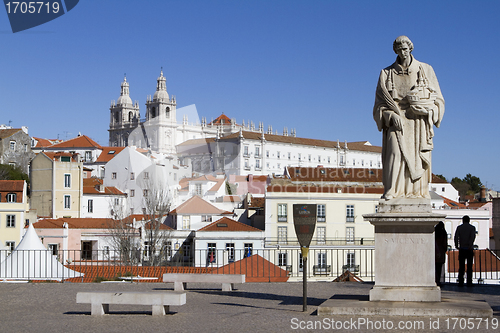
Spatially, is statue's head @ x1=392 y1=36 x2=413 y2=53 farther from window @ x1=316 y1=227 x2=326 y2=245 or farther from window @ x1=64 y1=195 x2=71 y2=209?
window @ x1=64 y1=195 x2=71 y2=209

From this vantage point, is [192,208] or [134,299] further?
[192,208]

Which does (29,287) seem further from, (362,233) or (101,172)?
(101,172)

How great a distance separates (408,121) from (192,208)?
51386 millimetres

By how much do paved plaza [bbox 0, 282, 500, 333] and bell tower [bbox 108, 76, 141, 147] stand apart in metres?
147

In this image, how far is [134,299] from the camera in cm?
945

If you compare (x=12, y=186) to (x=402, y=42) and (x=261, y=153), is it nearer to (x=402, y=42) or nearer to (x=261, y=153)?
(x=402, y=42)

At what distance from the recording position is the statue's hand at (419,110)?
9344 millimetres

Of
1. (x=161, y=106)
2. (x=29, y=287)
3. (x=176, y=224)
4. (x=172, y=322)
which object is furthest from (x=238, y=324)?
(x=161, y=106)

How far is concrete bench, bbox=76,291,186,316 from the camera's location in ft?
30.8

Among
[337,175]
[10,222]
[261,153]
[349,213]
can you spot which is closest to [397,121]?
[349,213]

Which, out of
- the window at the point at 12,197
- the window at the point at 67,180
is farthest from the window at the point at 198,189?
the window at the point at 12,197

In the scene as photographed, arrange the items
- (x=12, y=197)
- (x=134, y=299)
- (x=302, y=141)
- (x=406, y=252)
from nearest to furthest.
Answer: (x=406, y=252) → (x=134, y=299) → (x=12, y=197) → (x=302, y=141)

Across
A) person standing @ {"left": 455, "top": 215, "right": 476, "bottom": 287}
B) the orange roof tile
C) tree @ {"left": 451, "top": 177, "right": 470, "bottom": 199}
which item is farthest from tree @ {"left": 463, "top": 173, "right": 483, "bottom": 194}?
person standing @ {"left": 455, "top": 215, "right": 476, "bottom": 287}

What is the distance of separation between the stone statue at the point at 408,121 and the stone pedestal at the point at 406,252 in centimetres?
27
